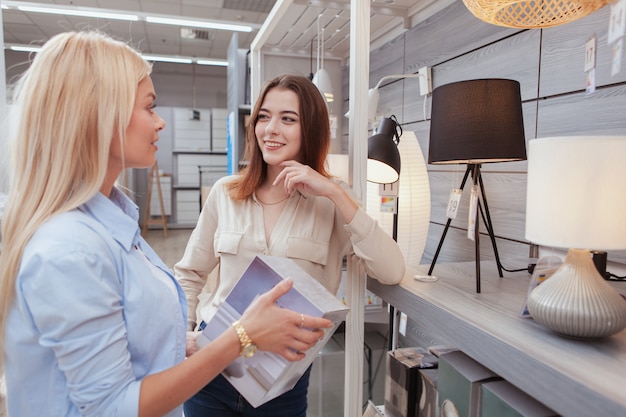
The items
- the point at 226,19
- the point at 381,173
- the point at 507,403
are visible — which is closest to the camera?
the point at 507,403

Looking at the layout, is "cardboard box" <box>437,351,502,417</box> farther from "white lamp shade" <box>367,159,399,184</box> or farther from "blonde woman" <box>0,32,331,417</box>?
"white lamp shade" <box>367,159,399,184</box>

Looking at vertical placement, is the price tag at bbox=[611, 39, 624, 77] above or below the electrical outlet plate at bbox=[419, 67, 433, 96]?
below

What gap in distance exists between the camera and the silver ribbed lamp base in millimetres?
769

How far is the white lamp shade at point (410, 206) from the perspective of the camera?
1939mm

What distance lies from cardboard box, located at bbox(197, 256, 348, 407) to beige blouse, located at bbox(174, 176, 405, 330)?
283 mm

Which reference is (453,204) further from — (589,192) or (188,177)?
(188,177)

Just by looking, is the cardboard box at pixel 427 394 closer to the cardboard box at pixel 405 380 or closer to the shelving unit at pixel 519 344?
the cardboard box at pixel 405 380

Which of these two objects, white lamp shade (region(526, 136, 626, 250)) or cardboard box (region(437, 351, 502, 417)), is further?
Answer: cardboard box (region(437, 351, 502, 417))

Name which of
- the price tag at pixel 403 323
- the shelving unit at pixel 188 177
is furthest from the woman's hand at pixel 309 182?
the shelving unit at pixel 188 177

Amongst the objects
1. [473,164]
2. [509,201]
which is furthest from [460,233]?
[473,164]

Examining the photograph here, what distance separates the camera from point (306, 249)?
4.33ft

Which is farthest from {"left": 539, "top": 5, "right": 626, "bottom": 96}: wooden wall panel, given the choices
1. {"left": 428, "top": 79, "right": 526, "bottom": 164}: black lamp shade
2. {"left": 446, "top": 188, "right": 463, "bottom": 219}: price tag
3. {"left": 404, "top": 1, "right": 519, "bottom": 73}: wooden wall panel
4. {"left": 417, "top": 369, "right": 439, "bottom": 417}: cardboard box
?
{"left": 417, "top": 369, "right": 439, "bottom": 417}: cardboard box

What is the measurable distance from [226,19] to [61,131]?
6.86m

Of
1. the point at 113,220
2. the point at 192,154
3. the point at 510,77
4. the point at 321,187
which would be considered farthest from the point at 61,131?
the point at 192,154
